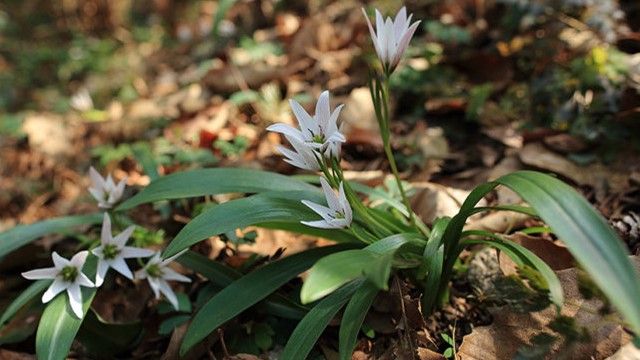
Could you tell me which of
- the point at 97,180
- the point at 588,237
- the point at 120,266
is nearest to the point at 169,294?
the point at 120,266

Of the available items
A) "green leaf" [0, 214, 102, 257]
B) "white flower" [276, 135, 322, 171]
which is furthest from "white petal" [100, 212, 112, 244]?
"white flower" [276, 135, 322, 171]

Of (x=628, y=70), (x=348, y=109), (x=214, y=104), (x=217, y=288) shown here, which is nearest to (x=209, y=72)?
(x=214, y=104)

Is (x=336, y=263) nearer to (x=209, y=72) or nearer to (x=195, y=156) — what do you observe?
(x=195, y=156)

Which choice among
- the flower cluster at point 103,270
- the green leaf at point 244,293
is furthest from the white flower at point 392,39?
the flower cluster at point 103,270

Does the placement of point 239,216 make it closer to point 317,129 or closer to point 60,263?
point 317,129

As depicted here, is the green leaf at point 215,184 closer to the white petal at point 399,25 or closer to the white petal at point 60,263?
A: the white petal at point 60,263
